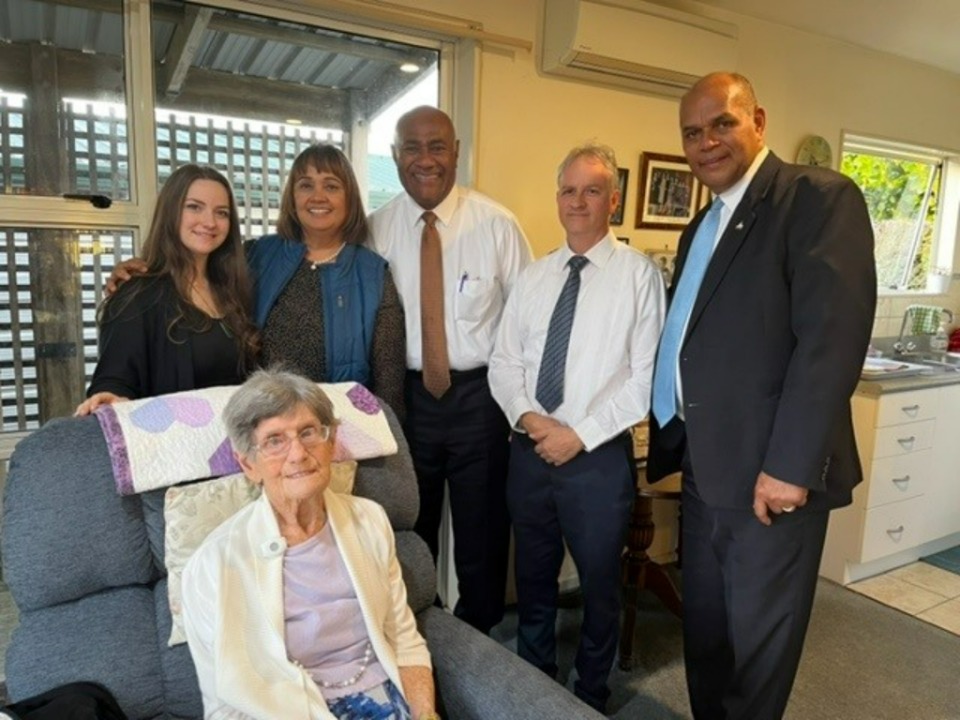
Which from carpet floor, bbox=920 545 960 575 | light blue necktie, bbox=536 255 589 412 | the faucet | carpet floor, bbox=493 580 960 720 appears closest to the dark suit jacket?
light blue necktie, bbox=536 255 589 412

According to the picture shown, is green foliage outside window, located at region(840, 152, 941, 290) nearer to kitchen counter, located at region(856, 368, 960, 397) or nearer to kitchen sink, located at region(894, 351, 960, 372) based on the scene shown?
kitchen sink, located at region(894, 351, 960, 372)

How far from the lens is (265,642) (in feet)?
3.93

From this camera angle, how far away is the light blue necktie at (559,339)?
1.86 metres

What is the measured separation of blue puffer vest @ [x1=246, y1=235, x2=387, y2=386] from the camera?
1834mm

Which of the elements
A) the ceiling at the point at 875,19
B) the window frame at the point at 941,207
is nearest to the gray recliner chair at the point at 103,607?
the ceiling at the point at 875,19

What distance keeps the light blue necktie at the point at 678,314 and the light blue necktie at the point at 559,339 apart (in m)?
0.25

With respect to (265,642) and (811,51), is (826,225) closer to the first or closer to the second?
(265,642)

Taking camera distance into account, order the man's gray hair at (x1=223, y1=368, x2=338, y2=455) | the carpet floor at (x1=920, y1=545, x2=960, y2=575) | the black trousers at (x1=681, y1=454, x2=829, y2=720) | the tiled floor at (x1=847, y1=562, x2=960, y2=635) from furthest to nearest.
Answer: the carpet floor at (x1=920, y1=545, x2=960, y2=575) → the tiled floor at (x1=847, y1=562, x2=960, y2=635) → the black trousers at (x1=681, y1=454, x2=829, y2=720) → the man's gray hair at (x1=223, y1=368, x2=338, y2=455)

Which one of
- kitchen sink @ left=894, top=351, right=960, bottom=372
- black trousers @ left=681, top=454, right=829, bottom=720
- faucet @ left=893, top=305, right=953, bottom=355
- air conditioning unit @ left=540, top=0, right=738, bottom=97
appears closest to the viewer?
black trousers @ left=681, top=454, right=829, bottom=720

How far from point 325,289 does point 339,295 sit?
40mm

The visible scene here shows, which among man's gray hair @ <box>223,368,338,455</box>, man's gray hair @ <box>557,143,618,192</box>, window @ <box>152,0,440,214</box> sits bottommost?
man's gray hair @ <box>223,368,338,455</box>

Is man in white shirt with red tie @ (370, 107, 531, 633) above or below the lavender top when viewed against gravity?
above

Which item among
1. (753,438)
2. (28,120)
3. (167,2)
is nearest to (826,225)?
(753,438)

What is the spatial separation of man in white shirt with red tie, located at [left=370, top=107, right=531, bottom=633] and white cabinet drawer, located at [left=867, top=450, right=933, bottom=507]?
1785 millimetres
